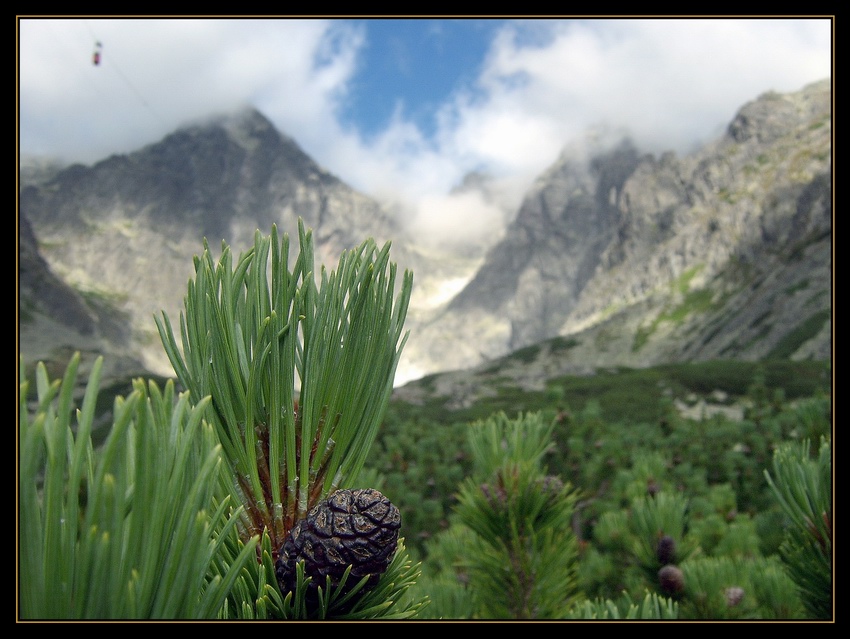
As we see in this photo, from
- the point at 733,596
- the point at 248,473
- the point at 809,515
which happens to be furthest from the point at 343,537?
the point at 733,596

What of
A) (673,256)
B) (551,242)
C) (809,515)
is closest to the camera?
(809,515)

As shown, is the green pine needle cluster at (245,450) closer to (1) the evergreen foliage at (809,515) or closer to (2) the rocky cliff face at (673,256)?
(1) the evergreen foliage at (809,515)

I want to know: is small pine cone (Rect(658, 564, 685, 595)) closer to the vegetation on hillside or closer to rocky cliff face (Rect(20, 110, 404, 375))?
the vegetation on hillside

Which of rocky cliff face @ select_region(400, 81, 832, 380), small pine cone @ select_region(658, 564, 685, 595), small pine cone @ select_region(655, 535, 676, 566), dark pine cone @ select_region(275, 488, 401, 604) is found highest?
rocky cliff face @ select_region(400, 81, 832, 380)

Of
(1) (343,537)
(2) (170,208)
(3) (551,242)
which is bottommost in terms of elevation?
(1) (343,537)

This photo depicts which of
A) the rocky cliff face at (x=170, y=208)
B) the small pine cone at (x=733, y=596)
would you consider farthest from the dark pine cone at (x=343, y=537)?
the rocky cliff face at (x=170, y=208)

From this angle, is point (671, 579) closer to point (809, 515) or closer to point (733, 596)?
point (733, 596)

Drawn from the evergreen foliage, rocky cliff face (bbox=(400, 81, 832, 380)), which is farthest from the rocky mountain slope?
the evergreen foliage
